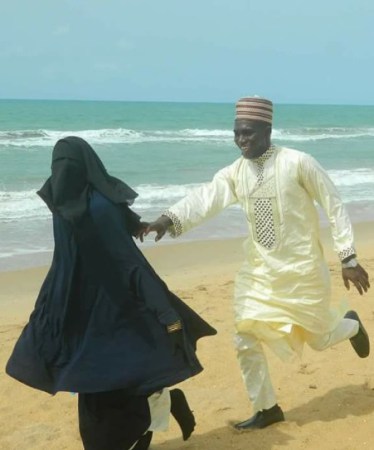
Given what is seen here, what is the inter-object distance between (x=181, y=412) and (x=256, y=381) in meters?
0.46

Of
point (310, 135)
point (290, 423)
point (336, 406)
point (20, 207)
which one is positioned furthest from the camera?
point (310, 135)

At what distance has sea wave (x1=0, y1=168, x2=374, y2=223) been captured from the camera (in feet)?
37.4

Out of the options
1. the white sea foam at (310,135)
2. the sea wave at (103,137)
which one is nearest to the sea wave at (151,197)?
the sea wave at (103,137)

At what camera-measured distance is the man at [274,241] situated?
3.79 metres

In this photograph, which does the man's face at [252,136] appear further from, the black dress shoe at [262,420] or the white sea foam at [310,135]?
the white sea foam at [310,135]

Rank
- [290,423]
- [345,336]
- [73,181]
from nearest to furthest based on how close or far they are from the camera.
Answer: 1. [73,181]
2. [290,423]
3. [345,336]

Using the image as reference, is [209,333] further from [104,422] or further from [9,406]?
[9,406]

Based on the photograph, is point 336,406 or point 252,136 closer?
point 252,136

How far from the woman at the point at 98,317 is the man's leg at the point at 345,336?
92 centimetres

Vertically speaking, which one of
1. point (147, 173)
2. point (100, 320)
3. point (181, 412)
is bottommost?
point (147, 173)

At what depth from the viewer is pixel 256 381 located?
391 centimetres

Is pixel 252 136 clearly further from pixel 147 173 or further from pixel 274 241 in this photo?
pixel 147 173

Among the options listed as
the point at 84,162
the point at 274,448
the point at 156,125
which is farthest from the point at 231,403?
the point at 156,125

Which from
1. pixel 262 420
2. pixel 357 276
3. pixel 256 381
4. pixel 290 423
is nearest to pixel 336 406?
pixel 290 423
